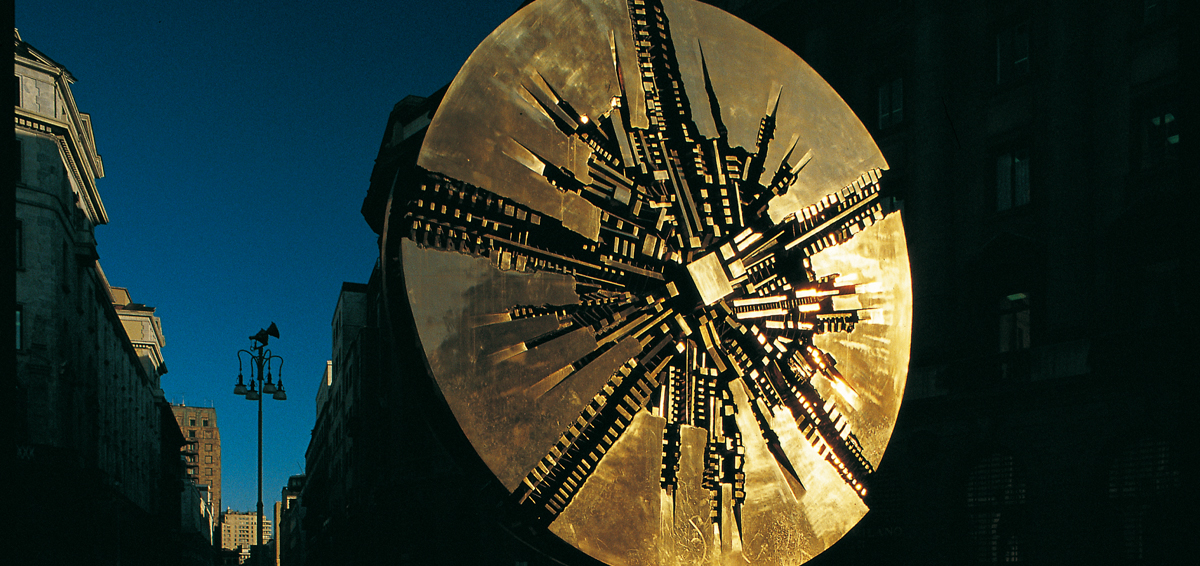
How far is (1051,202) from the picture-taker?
2014 centimetres

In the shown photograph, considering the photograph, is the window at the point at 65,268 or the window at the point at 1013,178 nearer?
the window at the point at 1013,178

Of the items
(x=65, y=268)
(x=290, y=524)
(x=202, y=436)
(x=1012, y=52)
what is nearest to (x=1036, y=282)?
(x=1012, y=52)

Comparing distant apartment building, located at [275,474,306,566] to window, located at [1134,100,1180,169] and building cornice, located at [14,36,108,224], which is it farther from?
window, located at [1134,100,1180,169]

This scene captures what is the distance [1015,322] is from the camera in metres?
20.9

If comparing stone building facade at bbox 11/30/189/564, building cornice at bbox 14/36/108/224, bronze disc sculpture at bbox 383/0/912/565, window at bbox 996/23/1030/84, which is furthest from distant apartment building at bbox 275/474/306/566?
bronze disc sculpture at bbox 383/0/912/565

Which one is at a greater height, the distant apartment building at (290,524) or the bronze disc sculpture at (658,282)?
the bronze disc sculpture at (658,282)

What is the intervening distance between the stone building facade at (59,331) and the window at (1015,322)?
83.9ft

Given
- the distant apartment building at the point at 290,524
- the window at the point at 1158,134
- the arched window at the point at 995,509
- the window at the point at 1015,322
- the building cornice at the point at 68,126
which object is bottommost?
the distant apartment building at the point at 290,524

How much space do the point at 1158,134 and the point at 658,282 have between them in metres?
15.6

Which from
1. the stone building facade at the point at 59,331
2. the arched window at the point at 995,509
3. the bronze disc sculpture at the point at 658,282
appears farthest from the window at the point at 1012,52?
the stone building facade at the point at 59,331

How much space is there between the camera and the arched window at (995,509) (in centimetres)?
1980

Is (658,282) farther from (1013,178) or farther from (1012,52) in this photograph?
(1012,52)

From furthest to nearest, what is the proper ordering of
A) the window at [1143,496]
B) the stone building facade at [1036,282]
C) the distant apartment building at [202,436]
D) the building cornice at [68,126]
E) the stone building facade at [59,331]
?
the distant apartment building at [202,436], the building cornice at [68,126], the stone building facade at [59,331], the stone building facade at [1036,282], the window at [1143,496]

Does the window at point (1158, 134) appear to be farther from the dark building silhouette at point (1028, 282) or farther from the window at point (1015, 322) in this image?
the window at point (1015, 322)
